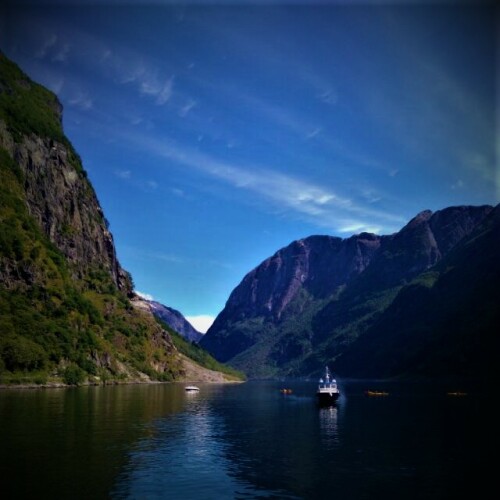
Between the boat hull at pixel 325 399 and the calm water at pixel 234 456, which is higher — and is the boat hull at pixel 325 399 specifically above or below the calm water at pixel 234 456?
below

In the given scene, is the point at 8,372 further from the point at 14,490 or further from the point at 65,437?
the point at 14,490

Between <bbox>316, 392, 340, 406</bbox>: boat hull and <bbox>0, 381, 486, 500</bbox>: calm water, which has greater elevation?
<bbox>0, 381, 486, 500</bbox>: calm water

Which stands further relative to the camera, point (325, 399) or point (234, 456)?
point (325, 399)

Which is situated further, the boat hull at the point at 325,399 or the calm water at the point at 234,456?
the boat hull at the point at 325,399

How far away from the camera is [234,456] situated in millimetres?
61969

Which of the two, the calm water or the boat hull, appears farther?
the boat hull

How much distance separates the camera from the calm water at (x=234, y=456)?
148 ft

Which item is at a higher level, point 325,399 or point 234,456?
point 234,456

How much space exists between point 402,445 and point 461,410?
58.9 m

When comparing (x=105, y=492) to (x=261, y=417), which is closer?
(x=105, y=492)

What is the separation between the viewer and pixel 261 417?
4373 inches

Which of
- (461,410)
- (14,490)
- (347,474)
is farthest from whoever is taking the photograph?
(461,410)

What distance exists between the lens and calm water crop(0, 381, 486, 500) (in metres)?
45.2

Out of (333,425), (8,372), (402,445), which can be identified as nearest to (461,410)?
(333,425)
